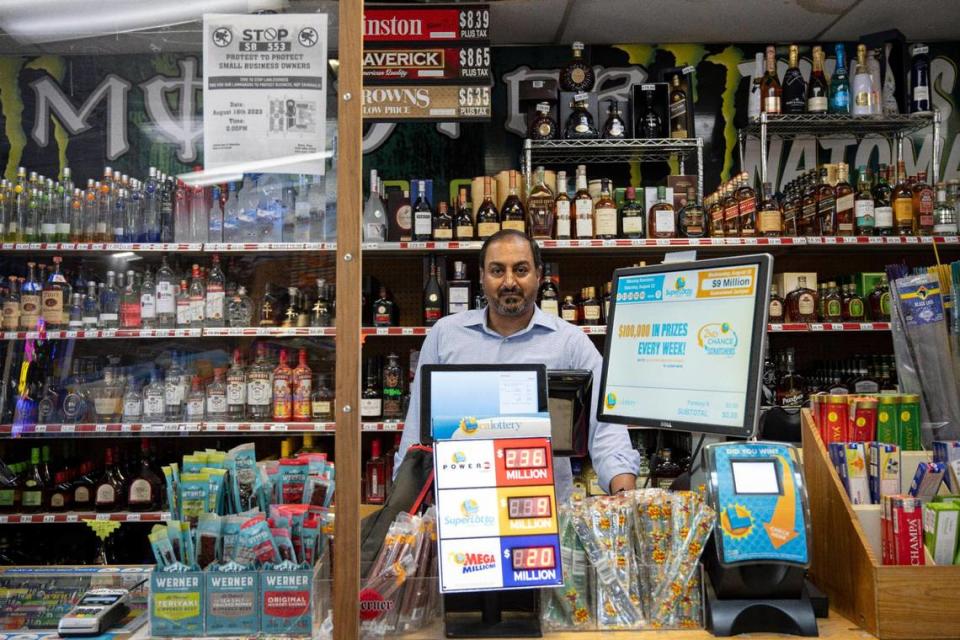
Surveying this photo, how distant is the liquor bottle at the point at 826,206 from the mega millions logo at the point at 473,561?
3.62m

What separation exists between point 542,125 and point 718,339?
3127 mm

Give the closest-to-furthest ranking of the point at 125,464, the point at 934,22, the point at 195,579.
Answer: the point at 195,579 → the point at 125,464 → the point at 934,22

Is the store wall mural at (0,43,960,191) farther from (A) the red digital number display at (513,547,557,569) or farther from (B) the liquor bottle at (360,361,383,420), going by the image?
(A) the red digital number display at (513,547,557,569)

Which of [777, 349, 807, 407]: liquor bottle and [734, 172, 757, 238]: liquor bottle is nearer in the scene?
[734, 172, 757, 238]: liquor bottle

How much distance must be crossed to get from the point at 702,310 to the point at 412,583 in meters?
0.77

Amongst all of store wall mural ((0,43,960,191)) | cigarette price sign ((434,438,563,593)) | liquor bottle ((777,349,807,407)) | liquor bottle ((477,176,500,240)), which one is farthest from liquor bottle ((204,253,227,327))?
liquor bottle ((777,349,807,407))

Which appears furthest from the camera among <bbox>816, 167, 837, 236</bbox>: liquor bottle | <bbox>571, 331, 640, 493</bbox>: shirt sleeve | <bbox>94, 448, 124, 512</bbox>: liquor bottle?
<bbox>816, 167, 837, 236</bbox>: liquor bottle

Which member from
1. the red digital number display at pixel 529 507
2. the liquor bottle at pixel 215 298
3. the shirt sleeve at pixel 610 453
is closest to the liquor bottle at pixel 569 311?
the shirt sleeve at pixel 610 453

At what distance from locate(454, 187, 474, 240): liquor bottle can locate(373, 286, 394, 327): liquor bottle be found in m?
0.52

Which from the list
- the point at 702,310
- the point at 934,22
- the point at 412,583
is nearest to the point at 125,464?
the point at 412,583

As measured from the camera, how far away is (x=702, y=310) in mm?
1557

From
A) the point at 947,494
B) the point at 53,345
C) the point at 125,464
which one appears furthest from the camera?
the point at 125,464

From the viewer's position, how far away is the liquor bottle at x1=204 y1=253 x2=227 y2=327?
167 cm

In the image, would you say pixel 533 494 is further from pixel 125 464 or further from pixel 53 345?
pixel 125 464
